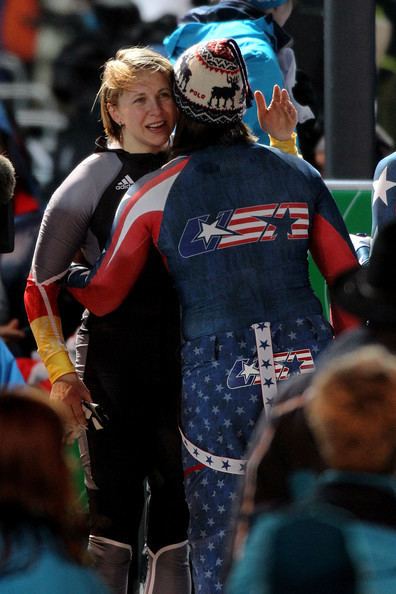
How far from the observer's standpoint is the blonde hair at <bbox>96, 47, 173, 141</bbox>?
14.7 ft

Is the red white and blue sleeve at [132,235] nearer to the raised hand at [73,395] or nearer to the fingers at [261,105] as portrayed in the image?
the raised hand at [73,395]

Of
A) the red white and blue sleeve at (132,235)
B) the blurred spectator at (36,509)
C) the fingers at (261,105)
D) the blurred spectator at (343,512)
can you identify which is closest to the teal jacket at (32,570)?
the blurred spectator at (36,509)

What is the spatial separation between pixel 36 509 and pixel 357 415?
0.58 metres

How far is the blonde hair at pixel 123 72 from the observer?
14.7ft

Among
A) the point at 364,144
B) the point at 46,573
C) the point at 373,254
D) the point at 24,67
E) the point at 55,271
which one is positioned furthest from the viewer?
the point at 24,67

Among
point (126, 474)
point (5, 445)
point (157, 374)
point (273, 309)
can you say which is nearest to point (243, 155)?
point (273, 309)

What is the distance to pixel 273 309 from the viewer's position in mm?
3986

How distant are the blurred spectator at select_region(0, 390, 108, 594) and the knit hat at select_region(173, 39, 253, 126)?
1.61 metres

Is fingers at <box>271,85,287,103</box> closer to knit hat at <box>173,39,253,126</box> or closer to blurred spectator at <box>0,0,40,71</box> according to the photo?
knit hat at <box>173,39,253,126</box>

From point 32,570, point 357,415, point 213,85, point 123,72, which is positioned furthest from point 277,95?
point 32,570

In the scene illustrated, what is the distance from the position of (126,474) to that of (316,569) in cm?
199

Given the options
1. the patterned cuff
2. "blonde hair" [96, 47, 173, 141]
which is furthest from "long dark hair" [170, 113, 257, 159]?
"blonde hair" [96, 47, 173, 141]

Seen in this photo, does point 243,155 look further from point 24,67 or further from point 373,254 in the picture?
point 24,67

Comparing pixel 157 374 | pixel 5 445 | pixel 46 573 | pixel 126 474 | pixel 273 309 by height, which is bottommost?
pixel 126 474
